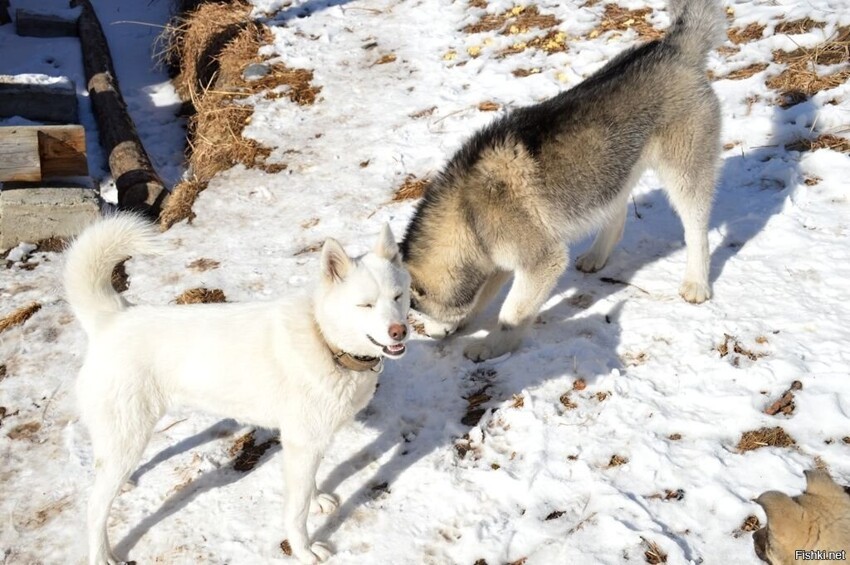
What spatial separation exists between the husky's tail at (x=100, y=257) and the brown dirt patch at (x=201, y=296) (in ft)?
6.18

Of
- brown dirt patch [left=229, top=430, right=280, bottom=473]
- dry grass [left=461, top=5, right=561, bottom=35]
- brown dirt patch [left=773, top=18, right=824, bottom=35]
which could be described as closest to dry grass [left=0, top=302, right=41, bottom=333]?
brown dirt patch [left=229, top=430, right=280, bottom=473]

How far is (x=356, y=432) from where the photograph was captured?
453 cm

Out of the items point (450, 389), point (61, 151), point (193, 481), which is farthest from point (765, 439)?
point (61, 151)

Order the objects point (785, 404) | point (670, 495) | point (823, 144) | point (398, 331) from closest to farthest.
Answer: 1. point (398, 331)
2. point (670, 495)
3. point (785, 404)
4. point (823, 144)

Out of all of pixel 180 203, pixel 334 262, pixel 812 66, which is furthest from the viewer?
pixel 812 66

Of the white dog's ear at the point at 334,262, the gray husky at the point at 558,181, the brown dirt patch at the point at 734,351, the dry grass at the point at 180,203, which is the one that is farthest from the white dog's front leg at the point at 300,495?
the dry grass at the point at 180,203

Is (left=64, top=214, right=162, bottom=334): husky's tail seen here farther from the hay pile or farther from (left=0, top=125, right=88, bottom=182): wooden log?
(left=0, top=125, right=88, bottom=182): wooden log

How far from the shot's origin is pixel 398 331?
3365mm

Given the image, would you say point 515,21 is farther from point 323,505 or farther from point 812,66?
point 323,505

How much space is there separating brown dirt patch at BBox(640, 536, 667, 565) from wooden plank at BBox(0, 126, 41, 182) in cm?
577

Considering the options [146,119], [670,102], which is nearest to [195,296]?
[670,102]

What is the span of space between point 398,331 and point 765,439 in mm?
2077

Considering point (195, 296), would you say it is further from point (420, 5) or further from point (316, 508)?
point (420, 5)

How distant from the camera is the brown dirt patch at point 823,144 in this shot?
6.17m
